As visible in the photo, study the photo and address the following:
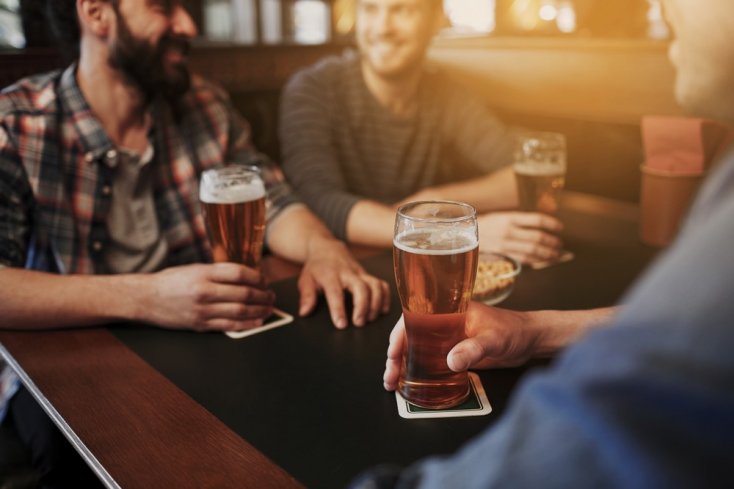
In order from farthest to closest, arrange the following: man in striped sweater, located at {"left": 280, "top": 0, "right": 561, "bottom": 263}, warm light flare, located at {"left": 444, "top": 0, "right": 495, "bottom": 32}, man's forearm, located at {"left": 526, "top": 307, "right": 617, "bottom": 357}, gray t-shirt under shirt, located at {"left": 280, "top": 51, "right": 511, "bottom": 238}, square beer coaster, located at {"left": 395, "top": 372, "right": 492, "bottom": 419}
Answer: warm light flare, located at {"left": 444, "top": 0, "right": 495, "bottom": 32} < gray t-shirt under shirt, located at {"left": 280, "top": 51, "right": 511, "bottom": 238} < man in striped sweater, located at {"left": 280, "top": 0, "right": 561, "bottom": 263} < man's forearm, located at {"left": 526, "top": 307, "right": 617, "bottom": 357} < square beer coaster, located at {"left": 395, "top": 372, "right": 492, "bottom": 419}

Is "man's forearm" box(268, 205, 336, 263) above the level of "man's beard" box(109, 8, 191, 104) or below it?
below

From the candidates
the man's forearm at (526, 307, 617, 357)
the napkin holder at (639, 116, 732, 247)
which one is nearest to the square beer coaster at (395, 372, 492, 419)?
the man's forearm at (526, 307, 617, 357)

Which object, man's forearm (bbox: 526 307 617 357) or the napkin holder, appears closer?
man's forearm (bbox: 526 307 617 357)

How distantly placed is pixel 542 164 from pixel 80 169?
109cm

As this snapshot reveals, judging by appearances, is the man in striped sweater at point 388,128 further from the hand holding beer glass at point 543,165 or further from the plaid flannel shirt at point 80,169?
the hand holding beer glass at point 543,165

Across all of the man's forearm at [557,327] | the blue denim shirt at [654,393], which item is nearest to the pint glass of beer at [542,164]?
the man's forearm at [557,327]

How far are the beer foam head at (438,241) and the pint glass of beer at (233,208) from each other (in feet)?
1.38

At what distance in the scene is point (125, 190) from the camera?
174 centimetres

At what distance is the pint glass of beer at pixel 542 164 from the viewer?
1.53 meters

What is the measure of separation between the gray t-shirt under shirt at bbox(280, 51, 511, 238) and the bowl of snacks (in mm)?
892

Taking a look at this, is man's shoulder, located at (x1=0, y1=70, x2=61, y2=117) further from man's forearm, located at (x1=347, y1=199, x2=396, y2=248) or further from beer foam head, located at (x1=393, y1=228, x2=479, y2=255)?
beer foam head, located at (x1=393, y1=228, x2=479, y2=255)

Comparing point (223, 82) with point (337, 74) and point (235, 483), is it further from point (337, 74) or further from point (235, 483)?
point (235, 483)

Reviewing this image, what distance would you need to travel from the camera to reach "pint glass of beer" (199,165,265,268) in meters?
1.22

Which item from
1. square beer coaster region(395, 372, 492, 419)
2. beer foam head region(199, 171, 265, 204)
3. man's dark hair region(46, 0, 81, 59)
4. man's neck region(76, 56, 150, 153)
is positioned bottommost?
square beer coaster region(395, 372, 492, 419)
